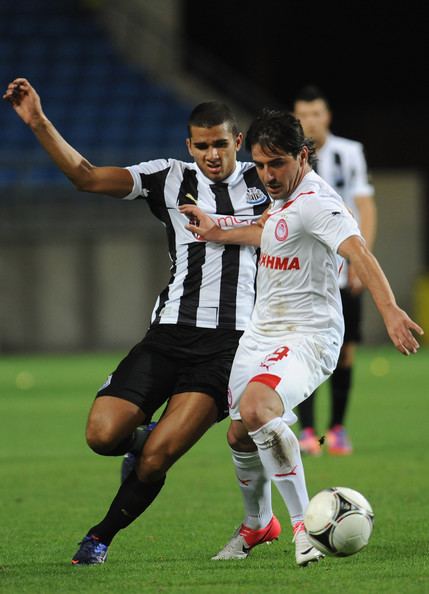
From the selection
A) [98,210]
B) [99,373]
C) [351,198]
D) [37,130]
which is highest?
[37,130]

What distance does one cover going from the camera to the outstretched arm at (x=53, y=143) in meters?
5.45

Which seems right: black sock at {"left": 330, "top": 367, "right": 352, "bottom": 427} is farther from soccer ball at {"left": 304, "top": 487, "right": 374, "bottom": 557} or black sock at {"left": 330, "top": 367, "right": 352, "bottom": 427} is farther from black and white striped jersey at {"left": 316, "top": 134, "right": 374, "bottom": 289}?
soccer ball at {"left": 304, "top": 487, "right": 374, "bottom": 557}

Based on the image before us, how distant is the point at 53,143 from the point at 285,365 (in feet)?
4.49

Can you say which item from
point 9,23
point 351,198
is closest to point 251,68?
point 9,23

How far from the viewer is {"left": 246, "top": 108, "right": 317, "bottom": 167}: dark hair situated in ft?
16.8

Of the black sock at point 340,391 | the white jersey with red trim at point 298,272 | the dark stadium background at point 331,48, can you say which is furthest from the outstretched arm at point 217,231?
the dark stadium background at point 331,48

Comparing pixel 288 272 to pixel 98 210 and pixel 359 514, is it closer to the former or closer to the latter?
pixel 359 514

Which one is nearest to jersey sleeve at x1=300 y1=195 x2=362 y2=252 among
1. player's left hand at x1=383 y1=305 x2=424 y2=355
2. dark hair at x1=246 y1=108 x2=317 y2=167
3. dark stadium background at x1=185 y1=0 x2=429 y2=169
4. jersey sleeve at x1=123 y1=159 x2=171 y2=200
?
dark hair at x1=246 y1=108 x2=317 y2=167

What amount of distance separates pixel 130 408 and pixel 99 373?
10.8 metres

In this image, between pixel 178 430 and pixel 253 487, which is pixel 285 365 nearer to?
pixel 178 430

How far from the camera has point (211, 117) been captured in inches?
223

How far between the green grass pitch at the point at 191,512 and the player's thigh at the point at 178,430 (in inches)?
→ 16.8

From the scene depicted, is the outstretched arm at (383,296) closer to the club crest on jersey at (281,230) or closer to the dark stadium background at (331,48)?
the club crest on jersey at (281,230)

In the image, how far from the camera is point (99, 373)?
1614cm
